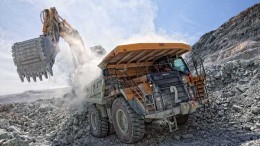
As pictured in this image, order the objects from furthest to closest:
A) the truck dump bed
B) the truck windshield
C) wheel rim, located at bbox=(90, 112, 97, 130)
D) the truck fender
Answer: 1. wheel rim, located at bbox=(90, 112, 97, 130)
2. the truck windshield
3. the truck dump bed
4. the truck fender

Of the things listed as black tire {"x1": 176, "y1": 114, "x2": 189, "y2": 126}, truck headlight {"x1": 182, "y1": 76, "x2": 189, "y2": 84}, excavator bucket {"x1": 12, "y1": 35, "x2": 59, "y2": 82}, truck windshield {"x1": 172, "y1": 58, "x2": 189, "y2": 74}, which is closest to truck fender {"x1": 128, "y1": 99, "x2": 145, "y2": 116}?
truck headlight {"x1": 182, "y1": 76, "x2": 189, "y2": 84}

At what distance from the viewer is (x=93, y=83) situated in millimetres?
8312

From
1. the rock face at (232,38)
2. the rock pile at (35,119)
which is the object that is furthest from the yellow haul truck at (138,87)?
the rock face at (232,38)

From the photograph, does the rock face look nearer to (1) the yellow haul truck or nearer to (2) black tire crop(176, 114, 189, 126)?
(2) black tire crop(176, 114, 189, 126)

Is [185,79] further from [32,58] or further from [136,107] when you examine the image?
[32,58]

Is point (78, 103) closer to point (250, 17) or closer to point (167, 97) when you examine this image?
point (167, 97)

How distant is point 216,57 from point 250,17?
18.8ft

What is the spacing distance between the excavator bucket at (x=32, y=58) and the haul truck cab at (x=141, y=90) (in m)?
2.29

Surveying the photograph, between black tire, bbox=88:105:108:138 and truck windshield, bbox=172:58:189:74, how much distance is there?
96.2 inches

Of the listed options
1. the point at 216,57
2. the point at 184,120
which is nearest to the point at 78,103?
the point at 184,120

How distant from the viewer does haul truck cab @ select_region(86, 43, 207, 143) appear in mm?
6387

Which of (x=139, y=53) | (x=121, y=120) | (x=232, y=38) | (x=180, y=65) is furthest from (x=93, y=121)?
(x=232, y=38)

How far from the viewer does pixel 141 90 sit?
649cm

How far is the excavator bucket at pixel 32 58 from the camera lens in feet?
31.6
